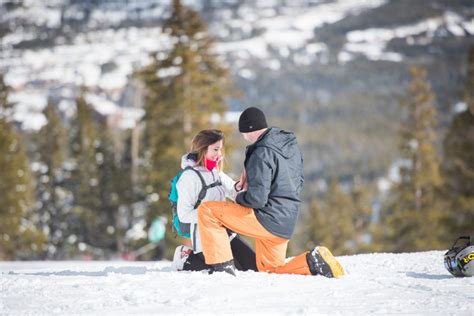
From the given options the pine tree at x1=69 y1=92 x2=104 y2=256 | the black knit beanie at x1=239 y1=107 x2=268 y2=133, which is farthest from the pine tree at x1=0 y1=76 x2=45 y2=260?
the black knit beanie at x1=239 y1=107 x2=268 y2=133

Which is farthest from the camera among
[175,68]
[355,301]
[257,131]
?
[175,68]

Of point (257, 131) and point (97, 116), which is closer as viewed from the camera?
point (257, 131)

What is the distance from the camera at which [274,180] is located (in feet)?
24.5

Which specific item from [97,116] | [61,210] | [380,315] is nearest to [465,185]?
[380,315]

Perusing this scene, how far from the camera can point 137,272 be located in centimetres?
829

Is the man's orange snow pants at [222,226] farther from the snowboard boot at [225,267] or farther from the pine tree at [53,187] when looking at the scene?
the pine tree at [53,187]

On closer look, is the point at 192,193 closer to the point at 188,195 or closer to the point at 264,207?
the point at 188,195

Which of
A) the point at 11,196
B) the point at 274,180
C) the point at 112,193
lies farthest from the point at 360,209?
the point at 274,180

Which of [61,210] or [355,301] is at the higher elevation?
[355,301]

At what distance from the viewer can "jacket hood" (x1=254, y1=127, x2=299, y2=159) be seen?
289 inches

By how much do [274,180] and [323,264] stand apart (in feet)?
3.75

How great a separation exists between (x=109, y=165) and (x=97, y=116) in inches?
321

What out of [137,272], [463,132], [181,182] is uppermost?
[181,182]

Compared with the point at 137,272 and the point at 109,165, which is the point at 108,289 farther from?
the point at 109,165
